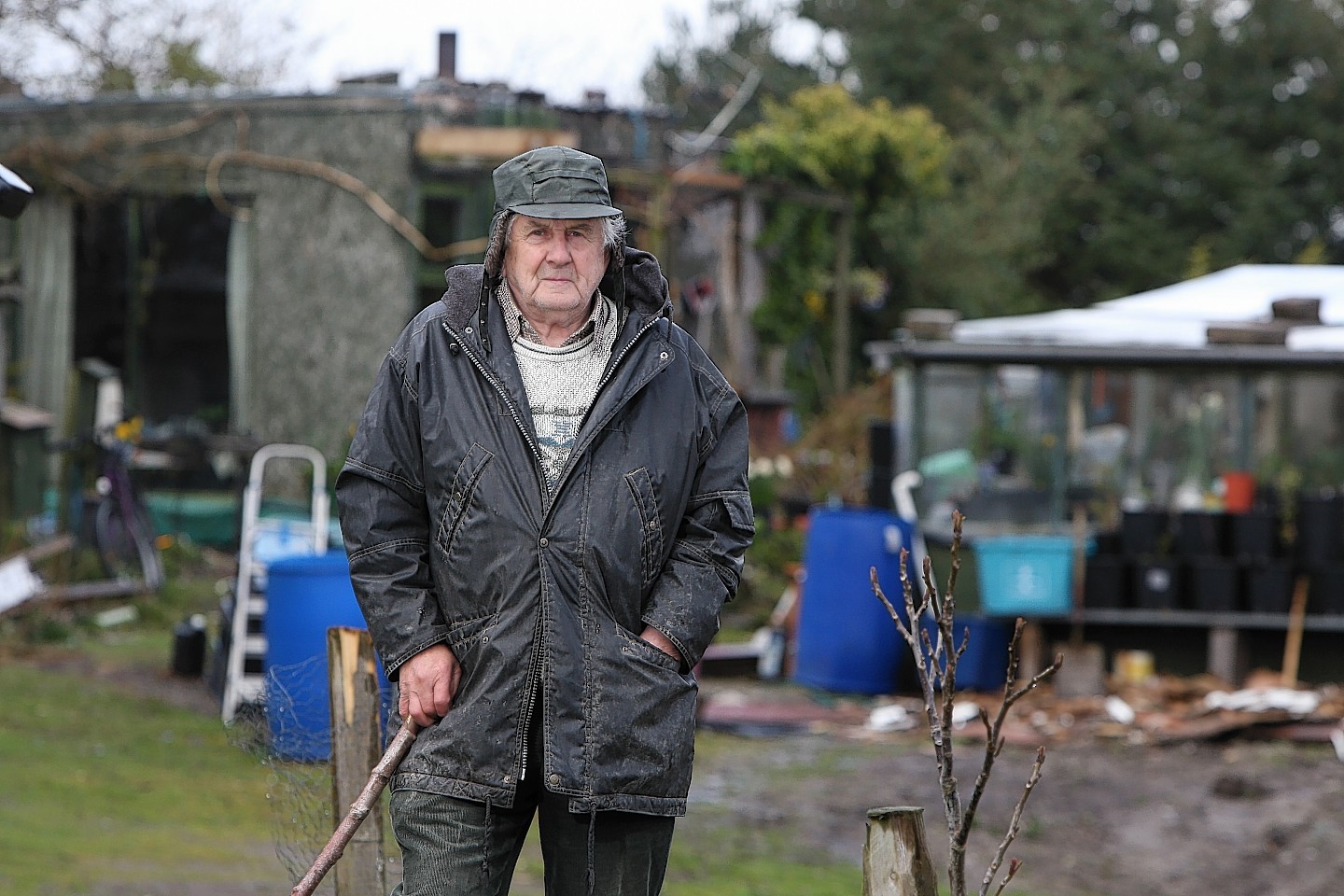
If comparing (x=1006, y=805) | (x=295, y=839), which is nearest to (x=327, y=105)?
(x=1006, y=805)

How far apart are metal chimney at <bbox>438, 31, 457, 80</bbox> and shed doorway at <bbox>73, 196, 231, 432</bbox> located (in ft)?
8.83

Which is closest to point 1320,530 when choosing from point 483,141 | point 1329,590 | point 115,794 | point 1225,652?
point 1329,590

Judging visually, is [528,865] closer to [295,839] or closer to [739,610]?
[295,839]

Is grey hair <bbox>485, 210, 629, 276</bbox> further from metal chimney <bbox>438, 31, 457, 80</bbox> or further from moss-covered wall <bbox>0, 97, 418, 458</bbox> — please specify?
metal chimney <bbox>438, 31, 457, 80</bbox>

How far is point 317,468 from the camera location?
9.38 meters

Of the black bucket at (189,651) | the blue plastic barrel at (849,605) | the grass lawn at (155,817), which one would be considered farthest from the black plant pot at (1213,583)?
the black bucket at (189,651)

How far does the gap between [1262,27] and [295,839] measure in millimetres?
33926

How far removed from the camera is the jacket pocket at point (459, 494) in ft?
9.89

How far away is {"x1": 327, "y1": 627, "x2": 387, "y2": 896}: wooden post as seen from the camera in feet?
11.7

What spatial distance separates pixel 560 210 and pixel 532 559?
627mm

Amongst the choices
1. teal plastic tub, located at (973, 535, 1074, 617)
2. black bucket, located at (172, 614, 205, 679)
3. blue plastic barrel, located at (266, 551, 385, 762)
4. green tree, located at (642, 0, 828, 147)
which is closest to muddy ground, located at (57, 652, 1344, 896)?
black bucket, located at (172, 614, 205, 679)

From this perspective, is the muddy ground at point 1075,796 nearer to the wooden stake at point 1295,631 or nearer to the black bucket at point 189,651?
the black bucket at point 189,651

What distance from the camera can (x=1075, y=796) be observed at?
326 inches

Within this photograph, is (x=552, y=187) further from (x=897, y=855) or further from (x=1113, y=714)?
(x=1113, y=714)
